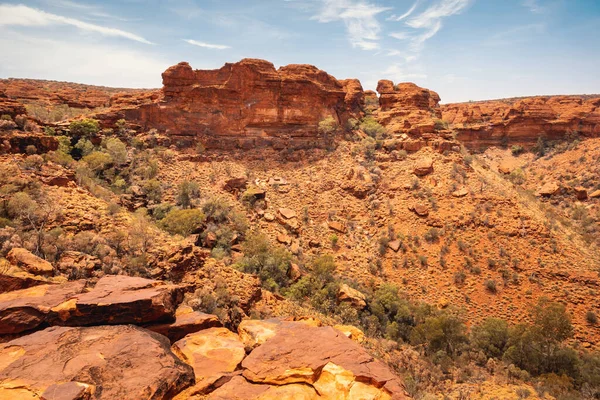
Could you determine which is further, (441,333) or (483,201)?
(483,201)

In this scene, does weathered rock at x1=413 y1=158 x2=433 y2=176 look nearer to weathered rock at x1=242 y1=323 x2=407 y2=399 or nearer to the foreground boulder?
weathered rock at x1=242 y1=323 x2=407 y2=399

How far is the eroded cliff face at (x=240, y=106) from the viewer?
29719 mm

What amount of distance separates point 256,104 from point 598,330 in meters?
29.6

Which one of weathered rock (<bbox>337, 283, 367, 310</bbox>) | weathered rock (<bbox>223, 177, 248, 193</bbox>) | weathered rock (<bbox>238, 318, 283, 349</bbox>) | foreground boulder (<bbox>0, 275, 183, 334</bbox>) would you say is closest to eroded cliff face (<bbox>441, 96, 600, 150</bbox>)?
weathered rock (<bbox>223, 177, 248, 193</bbox>)

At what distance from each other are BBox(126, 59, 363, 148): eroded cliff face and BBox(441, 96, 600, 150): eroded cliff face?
37523mm

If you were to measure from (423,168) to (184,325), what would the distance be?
81.1 ft

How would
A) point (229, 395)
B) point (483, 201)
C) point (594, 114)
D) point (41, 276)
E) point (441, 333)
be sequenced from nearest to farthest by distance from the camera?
point (229, 395), point (41, 276), point (441, 333), point (483, 201), point (594, 114)

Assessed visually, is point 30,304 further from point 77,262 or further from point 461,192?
point 461,192

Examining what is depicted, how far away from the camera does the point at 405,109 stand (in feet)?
112

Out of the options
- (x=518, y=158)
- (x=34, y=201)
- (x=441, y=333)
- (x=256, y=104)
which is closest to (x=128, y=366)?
(x=34, y=201)

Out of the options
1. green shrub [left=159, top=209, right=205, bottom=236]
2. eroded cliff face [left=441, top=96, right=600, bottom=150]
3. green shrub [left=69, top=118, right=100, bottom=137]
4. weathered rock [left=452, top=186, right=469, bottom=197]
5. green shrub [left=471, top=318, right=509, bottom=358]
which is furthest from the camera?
eroded cliff face [left=441, top=96, right=600, bottom=150]

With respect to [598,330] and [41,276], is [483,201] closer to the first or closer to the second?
[598,330]

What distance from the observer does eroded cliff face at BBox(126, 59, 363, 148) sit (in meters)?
29.7

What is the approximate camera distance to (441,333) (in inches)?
579
